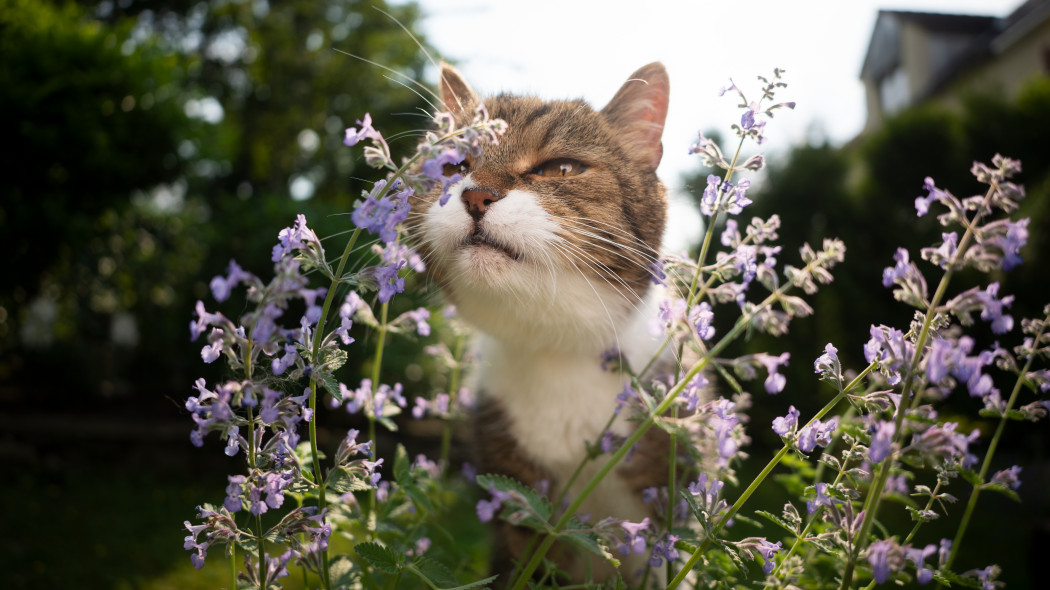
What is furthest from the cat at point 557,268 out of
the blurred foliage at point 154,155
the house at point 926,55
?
the house at point 926,55

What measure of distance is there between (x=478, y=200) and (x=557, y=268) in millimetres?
208

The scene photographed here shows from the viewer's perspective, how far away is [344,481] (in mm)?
741

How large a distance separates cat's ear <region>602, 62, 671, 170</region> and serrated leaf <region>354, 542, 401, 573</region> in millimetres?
997

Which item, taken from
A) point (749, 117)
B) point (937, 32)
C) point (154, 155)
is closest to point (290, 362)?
point (749, 117)

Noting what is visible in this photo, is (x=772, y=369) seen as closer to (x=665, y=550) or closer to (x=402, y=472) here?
(x=665, y=550)

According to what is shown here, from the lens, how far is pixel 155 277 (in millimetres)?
5691

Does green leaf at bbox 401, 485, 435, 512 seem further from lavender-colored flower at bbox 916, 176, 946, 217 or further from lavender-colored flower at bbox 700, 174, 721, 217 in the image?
lavender-colored flower at bbox 916, 176, 946, 217

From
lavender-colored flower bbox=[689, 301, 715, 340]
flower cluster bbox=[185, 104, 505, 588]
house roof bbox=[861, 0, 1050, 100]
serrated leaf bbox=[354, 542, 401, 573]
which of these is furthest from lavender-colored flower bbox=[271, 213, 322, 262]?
house roof bbox=[861, 0, 1050, 100]

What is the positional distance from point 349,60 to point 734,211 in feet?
24.1

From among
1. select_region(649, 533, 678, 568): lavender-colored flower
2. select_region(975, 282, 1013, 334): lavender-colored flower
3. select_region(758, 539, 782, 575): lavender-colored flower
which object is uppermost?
Answer: select_region(975, 282, 1013, 334): lavender-colored flower

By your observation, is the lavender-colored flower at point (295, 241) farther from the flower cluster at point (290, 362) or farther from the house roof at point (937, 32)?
the house roof at point (937, 32)

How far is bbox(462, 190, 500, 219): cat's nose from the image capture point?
1139mm

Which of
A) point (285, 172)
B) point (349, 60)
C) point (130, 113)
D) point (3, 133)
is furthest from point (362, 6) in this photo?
point (3, 133)

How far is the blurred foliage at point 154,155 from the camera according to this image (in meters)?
4.09
